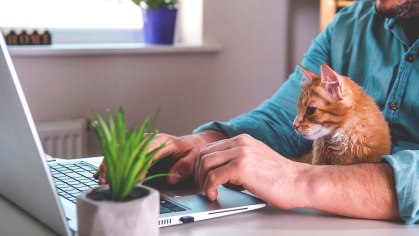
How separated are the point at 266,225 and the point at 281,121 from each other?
1.87 feet

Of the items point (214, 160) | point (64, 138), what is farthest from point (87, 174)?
point (64, 138)

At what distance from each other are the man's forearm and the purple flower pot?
1.48 m

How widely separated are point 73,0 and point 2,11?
0.32 m

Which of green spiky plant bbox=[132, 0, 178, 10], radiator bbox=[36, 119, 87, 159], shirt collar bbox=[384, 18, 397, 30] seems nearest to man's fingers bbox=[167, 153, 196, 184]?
shirt collar bbox=[384, 18, 397, 30]

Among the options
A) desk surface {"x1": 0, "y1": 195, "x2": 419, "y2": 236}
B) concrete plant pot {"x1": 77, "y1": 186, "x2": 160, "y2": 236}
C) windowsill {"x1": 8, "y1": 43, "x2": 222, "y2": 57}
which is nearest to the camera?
concrete plant pot {"x1": 77, "y1": 186, "x2": 160, "y2": 236}

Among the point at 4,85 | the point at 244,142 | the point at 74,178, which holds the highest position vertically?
the point at 4,85

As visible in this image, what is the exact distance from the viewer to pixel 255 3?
235 centimetres

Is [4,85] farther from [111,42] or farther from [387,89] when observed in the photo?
[111,42]

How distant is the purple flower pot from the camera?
207 cm

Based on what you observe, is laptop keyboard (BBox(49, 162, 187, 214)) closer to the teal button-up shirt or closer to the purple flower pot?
the teal button-up shirt

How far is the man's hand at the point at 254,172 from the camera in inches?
28.1

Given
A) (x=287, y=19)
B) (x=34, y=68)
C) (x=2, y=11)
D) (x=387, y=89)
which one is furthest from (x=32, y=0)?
(x=387, y=89)

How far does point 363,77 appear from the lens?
1191 millimetres

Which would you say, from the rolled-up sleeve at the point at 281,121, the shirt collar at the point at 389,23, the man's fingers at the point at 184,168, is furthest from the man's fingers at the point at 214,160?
the shirt collar at the point at 389,23
